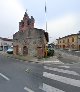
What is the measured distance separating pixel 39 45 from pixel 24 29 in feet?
20.2

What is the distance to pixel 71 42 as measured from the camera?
116 metres

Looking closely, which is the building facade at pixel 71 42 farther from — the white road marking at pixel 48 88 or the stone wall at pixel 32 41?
the white road marking at pixel 48 88

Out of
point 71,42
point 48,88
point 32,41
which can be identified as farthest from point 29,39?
point 71,42

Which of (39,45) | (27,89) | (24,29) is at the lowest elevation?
(27,89)

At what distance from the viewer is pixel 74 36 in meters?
113

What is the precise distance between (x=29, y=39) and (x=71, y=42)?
63.0 meters

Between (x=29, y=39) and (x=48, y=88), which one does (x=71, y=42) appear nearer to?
(x=29, y=39)

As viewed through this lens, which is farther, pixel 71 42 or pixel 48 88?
pixel 71 42

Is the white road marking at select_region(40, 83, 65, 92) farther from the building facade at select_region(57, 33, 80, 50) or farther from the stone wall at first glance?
the building facade at select_region(57, 33, 80, 50)

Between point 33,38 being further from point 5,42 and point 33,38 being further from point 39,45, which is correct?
point 5,42

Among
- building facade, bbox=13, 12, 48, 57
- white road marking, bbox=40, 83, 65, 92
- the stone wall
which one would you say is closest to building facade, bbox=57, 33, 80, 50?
building facade, bbox=13, 12, 48, 57

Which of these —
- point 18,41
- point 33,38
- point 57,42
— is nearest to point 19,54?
point 18,41

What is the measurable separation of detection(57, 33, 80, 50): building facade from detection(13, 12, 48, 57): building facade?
55.0 meters

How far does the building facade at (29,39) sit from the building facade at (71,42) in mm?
55006
